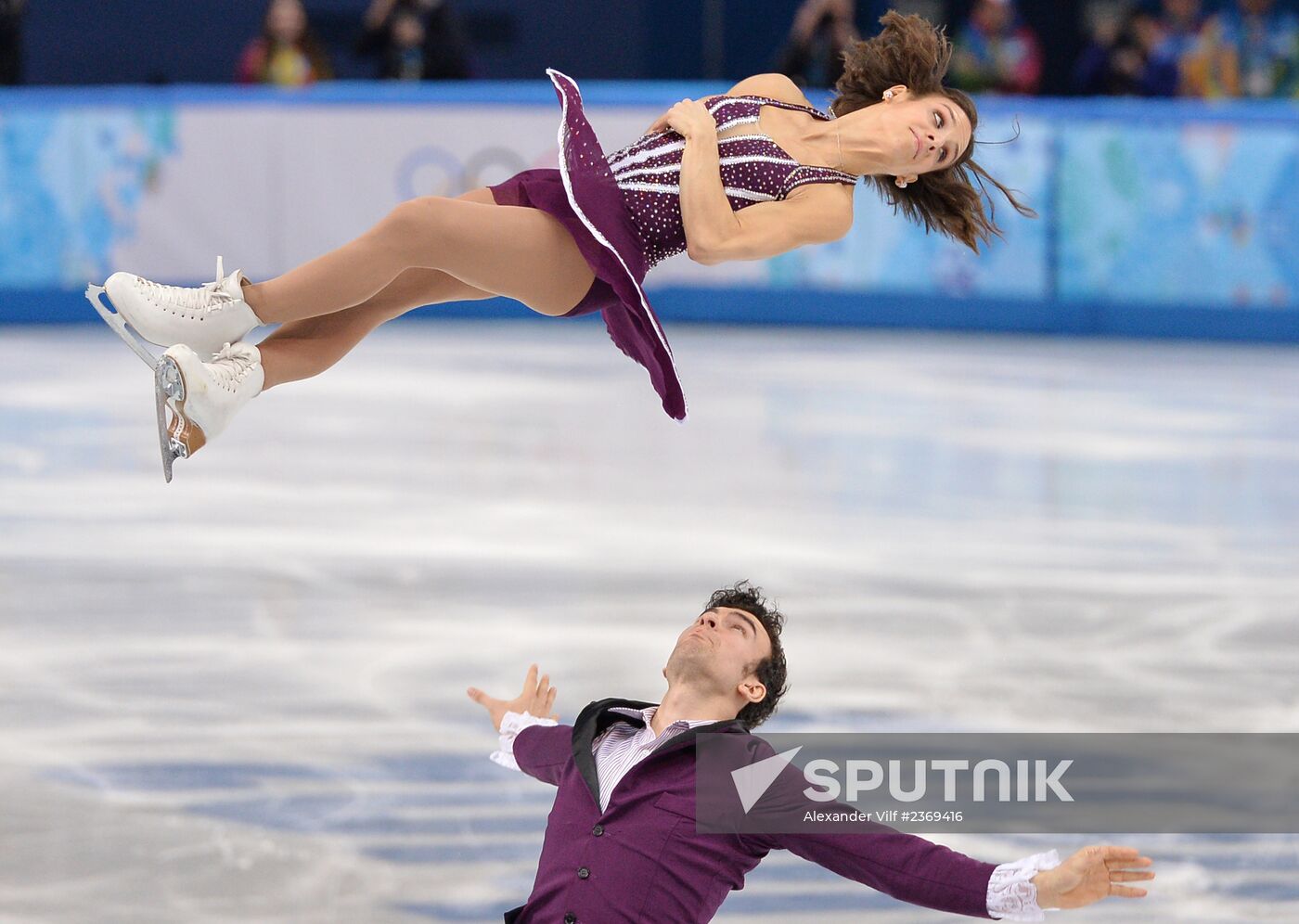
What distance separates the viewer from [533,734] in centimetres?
312

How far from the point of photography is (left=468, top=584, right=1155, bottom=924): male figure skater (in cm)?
262

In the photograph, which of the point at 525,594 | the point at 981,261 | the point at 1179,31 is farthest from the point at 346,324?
the point at 1179,31

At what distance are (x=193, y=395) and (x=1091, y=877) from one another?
1774 millimetres

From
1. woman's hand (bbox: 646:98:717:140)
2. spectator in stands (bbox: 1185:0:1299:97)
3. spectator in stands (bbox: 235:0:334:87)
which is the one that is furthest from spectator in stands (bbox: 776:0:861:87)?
woman's hand (bbox: 646:98:717:140)

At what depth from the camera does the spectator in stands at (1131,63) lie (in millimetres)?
11195

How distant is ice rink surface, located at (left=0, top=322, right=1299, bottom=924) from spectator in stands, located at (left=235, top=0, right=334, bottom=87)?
244cm

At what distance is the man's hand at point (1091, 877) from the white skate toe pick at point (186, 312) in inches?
71.0

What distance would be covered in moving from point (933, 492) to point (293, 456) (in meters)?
2.61

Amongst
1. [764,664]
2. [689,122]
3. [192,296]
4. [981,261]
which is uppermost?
[689,122]

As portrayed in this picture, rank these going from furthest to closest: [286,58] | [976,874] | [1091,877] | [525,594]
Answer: [286,58], [525,594], [976,874], [1091,877]

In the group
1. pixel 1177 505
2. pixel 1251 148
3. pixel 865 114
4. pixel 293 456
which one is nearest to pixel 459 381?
pixel 293 456

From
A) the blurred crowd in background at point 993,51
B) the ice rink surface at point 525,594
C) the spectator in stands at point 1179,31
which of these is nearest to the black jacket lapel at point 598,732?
the ice rink surface at point 525,594

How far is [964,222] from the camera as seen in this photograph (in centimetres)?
388

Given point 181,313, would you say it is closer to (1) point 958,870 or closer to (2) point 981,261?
(1) point 958,870
